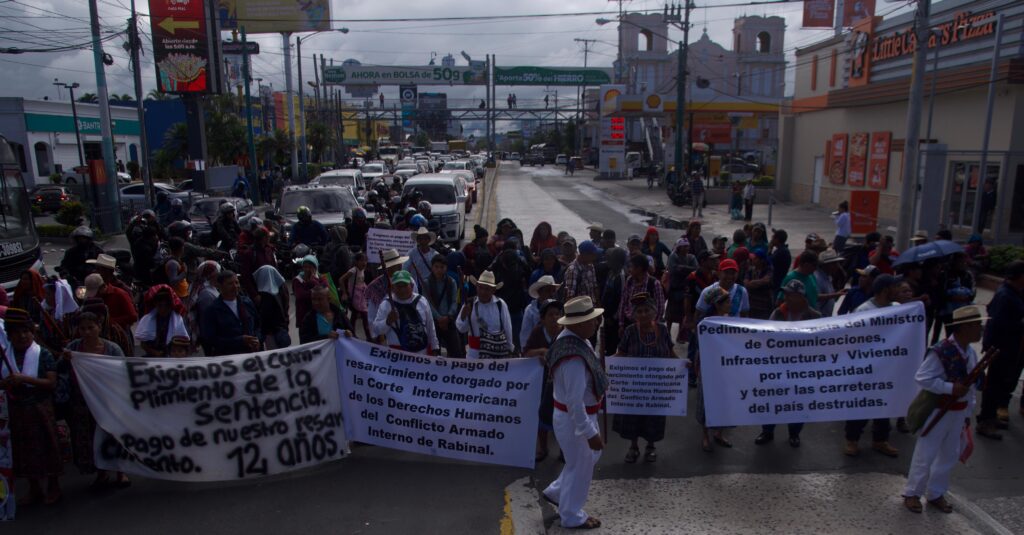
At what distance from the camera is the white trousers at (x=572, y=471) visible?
4.82 metres

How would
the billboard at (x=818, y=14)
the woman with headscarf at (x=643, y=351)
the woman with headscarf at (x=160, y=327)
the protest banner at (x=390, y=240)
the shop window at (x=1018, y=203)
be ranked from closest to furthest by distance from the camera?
the woman with headscarf at (x=643, y=351), the woman with headscarf at (x=160, y=327), the protest banner at (x=390, y=240), the shop window at (x=1018, y=203), the billboard at (x=818, y=14)

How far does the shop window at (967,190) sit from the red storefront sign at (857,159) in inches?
261

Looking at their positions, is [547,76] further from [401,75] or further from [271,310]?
[271,310]

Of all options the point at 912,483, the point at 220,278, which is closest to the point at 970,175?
the point at 912,483

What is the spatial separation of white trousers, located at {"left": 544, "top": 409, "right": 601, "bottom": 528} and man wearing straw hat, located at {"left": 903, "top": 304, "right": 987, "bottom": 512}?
241 cm

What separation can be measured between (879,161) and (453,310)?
Answer: 68.9 feet

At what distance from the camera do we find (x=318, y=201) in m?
16.6

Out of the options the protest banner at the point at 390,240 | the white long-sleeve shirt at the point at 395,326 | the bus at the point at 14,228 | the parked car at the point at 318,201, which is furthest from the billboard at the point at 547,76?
the white long-sleeve shirt at the point at 395,326

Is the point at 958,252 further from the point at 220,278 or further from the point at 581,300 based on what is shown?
the point at 220,278

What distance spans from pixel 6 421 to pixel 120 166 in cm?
4648

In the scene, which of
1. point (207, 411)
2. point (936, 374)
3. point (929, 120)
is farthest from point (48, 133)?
point (936, 374)

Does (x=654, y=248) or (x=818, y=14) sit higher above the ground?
(x=818, y=14)

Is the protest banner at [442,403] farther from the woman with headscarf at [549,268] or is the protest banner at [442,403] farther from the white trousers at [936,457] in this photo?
the white trousers at [936,457]

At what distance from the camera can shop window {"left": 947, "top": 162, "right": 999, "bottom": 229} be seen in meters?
17.0
